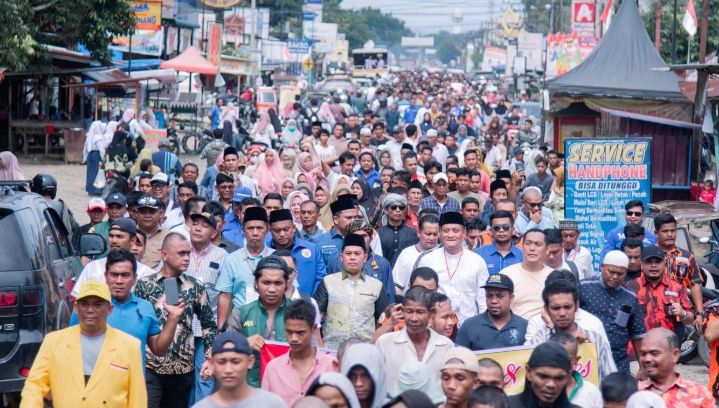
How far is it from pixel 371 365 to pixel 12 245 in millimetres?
2887

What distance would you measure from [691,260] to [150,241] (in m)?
4.73

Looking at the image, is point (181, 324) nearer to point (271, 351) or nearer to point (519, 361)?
point (271, 351)

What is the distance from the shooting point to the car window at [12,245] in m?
8.36

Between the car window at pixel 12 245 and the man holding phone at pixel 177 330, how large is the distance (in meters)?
0.74

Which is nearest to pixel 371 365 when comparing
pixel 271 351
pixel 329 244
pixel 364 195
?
pixel 271 351

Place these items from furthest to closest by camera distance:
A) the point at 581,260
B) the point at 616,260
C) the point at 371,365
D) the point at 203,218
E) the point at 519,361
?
the point at 581,260 < the point at 203,218 < the point at 616,260 < the point at 519,361 < the point at 371,365

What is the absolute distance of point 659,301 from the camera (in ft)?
35.4

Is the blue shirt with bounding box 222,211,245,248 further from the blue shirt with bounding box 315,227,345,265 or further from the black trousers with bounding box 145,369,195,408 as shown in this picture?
the black trousers with bounding box 145,369,195,408

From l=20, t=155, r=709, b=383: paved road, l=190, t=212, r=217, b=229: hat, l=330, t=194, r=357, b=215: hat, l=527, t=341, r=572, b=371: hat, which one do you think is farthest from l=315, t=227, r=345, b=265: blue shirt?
l=20, t=155, r=709, b=383: paved road

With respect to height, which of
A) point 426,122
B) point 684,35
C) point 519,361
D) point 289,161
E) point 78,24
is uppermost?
point 684,35

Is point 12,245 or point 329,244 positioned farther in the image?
point 329,244

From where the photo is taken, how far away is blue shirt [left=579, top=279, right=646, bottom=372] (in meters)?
9.41

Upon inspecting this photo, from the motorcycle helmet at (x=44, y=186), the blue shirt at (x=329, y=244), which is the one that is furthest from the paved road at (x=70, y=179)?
the blue shirt at (x=329, y=244)

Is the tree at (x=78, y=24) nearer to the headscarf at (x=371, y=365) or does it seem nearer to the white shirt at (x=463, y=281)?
the white shirt at (x=463, y=281)
